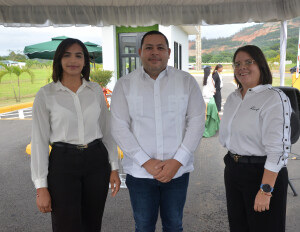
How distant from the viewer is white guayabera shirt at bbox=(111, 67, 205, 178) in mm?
1772

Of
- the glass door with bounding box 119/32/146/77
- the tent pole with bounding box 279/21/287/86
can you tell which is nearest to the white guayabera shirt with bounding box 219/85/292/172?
the tent pole with bounding box 279/21/287/86

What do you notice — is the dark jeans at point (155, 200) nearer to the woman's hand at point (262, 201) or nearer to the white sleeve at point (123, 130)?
the white sleeve at point (123, 130)

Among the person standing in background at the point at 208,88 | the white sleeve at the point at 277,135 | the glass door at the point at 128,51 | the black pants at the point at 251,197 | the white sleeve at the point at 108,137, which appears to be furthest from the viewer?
the glass door at the point at 128,51

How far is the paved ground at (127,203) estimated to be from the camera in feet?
9.78

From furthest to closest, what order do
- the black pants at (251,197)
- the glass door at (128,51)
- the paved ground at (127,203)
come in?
the glass door at (128,51), the paved ground at (127,203), the black pants at (251,197)

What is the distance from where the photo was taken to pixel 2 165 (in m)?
5.25

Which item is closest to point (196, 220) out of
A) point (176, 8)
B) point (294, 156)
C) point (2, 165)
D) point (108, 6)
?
point (176, 8)

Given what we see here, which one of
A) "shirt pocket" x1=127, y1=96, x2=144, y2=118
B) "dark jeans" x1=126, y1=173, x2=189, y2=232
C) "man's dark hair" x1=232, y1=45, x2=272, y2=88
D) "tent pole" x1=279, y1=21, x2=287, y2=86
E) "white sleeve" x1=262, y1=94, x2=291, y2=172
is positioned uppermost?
"tent pole" x1=279, y1=21, x2=287, y2=86

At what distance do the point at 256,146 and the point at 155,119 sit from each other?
66cm

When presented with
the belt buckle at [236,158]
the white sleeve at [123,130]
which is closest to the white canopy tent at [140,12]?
the white sleeve at [123,130]

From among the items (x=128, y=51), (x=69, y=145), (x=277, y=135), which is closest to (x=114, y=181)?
(x=69, y=145)

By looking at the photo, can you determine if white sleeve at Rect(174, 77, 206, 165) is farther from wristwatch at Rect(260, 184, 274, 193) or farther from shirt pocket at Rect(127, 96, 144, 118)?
wristwatch at Rect(260, 184, 274, 193)

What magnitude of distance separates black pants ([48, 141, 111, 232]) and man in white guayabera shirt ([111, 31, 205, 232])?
199mm

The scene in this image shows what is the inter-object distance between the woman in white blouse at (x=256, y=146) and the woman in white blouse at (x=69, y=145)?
911mm
